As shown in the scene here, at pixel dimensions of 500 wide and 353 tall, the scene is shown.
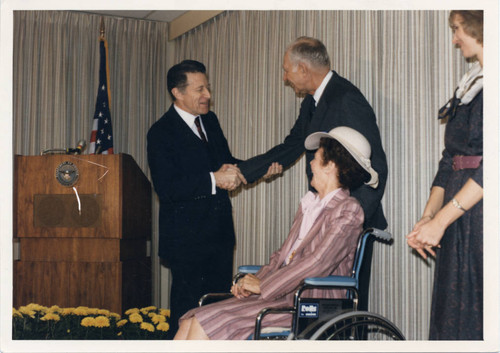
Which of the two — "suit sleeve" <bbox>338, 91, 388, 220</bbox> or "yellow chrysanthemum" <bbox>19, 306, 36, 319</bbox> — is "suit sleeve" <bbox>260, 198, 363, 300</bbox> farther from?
"yellow chrysanthemum" <bbox>19, 306, 36, 319</bbox>

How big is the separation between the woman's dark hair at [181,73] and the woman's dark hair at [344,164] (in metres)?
1.17

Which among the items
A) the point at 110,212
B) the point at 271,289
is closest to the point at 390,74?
the point at 271,289

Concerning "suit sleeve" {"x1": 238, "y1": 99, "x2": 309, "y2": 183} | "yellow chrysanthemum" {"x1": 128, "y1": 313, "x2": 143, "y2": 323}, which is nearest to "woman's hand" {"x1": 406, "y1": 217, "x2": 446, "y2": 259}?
"suit sleeve" {"x1": 238, "y1": 99, "x2": 309, "y2": 183}

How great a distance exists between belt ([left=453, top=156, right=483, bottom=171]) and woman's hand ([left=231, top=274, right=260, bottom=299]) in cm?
105

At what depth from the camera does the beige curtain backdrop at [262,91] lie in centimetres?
293

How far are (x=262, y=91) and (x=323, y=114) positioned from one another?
0.66m

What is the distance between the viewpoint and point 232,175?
351cm

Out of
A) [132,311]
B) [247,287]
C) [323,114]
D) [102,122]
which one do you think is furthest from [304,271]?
[102,122]

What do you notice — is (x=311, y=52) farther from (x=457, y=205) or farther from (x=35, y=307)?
(x=35, y=307)

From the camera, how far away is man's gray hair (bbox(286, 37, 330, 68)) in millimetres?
3221

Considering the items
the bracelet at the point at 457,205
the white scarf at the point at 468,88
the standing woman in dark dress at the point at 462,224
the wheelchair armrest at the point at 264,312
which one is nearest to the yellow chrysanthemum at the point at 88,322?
the wheelchair armrest at the point at 264,312

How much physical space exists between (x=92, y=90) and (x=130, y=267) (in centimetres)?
144

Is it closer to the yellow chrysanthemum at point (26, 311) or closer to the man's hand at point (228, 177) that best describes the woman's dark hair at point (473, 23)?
the man's hand at point (228, 177)
